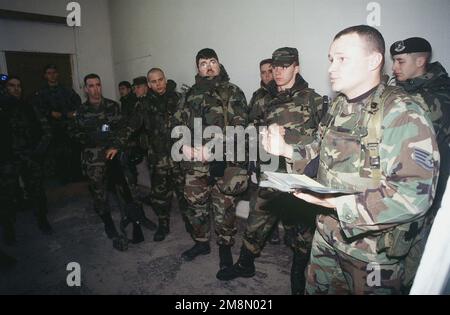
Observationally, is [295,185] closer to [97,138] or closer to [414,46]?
[414,46]

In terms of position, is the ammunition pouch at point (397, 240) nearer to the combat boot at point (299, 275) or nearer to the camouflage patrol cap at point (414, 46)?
the combat boot at point (299, 275)

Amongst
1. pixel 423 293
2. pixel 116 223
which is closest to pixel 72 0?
pixel 116 223

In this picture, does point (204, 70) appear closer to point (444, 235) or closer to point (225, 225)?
point (225, 225)

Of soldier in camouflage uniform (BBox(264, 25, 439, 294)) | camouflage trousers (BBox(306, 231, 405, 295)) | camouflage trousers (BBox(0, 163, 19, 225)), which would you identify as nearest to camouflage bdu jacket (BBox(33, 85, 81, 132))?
camouflage trousers (BBox(0, 163, 19, 225))

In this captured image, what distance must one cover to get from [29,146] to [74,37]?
381cm

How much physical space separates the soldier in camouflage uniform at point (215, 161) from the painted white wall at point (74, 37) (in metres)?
4.97

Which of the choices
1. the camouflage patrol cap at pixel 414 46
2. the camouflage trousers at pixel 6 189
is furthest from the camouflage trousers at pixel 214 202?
Result: the camouflage trousers at pixel 6 189

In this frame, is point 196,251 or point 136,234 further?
point 136,234

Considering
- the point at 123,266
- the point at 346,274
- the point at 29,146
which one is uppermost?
the point at 29,146

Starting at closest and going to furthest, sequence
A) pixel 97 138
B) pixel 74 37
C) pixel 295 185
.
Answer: pixel 295 185
pixel 97 138
pixel 74 37

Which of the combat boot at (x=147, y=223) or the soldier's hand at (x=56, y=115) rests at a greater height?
the soldier's hand at (x=56, y=115)

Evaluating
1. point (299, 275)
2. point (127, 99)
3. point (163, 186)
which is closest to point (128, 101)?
point (127, 99)

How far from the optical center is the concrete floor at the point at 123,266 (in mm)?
2777

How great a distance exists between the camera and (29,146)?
13.3ft
